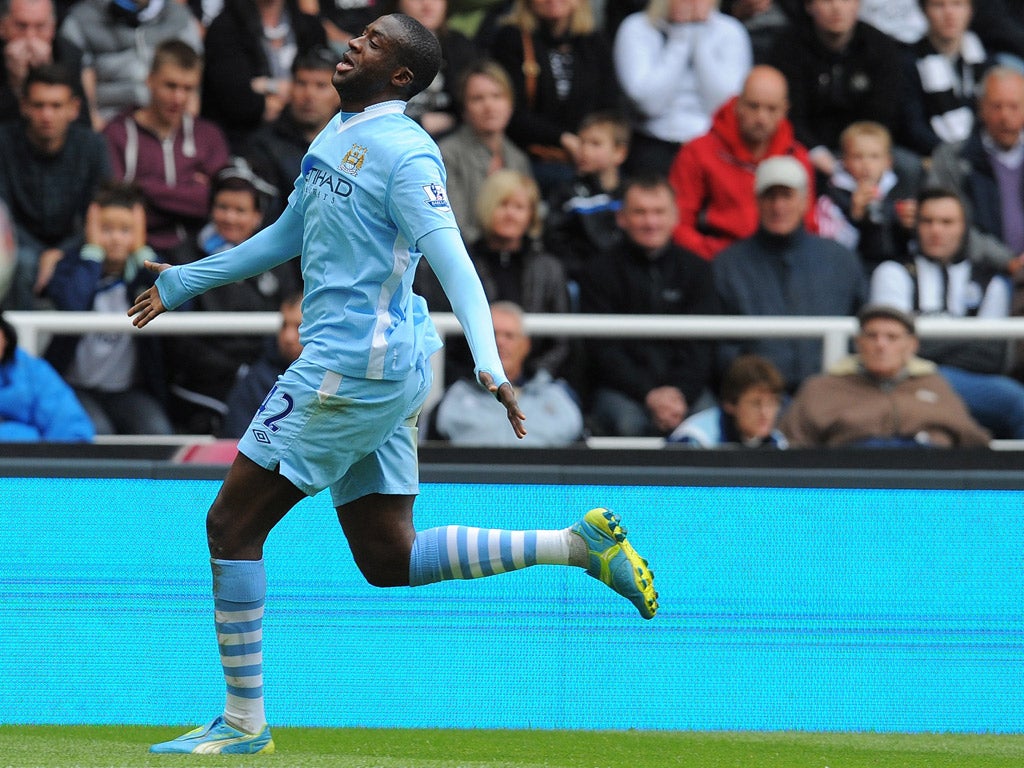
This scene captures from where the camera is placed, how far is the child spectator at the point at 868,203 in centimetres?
950

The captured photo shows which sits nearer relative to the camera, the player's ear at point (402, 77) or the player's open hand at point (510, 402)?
the player's open hand at point (510, 402)

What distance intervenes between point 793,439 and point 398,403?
341 cm

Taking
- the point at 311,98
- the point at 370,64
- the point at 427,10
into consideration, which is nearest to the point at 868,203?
the point at 427,10

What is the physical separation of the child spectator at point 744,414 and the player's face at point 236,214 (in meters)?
2.35

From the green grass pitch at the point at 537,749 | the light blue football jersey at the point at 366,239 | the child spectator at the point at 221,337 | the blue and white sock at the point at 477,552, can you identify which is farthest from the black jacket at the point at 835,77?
the light blue football jersey at the point at 366,239

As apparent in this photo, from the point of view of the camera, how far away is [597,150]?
30.6 ft

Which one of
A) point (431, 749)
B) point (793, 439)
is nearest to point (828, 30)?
point (793, 439)

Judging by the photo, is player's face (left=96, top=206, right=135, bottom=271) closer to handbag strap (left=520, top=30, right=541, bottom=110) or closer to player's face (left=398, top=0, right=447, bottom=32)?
player's face (left=398, top=0, right=447, bottom=32)

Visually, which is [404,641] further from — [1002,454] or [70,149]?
[70,149]

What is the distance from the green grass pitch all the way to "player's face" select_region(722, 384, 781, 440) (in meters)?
2.09

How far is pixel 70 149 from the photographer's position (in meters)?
8.84

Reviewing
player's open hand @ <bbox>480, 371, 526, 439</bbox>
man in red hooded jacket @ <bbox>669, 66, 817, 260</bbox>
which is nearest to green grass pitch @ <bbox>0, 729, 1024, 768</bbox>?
player's open hand @ <bbox>480, 371, 526, 439</bbox>

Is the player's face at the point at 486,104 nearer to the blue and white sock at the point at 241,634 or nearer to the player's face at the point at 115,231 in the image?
the player's face at the point at 115,231

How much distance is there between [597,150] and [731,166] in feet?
2.38
